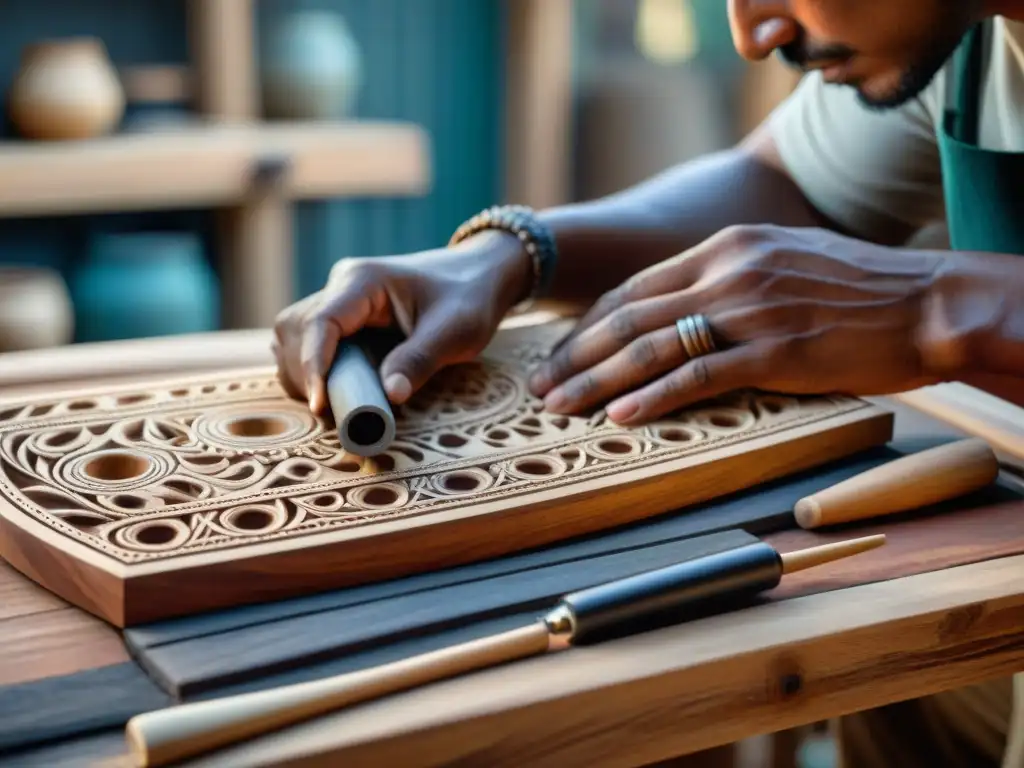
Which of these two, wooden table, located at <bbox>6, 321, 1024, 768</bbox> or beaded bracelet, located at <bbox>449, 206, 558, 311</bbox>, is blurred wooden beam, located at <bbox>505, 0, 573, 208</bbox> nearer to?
beaded bracelet, located at <bbox>449, 206, 558, 311</bbox>

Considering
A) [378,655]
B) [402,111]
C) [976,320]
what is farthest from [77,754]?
[402,111]

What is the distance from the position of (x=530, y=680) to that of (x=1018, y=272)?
0.56m

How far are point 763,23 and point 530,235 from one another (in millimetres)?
284

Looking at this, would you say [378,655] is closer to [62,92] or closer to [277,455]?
[277,455]

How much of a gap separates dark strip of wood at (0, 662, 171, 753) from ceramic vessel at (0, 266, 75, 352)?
1860 mm

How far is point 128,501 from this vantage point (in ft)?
2.49

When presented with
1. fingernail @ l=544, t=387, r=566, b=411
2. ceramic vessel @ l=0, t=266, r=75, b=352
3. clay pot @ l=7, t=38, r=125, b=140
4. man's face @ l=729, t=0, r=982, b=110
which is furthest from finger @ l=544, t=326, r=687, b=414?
clay pot @ l=7, t=38, r=125, b=140

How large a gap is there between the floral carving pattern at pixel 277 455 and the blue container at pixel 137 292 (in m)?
1.58

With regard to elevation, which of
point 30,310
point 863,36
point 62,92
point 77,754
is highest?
point 863,36

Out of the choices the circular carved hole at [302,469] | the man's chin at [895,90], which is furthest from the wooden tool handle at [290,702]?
the man's chin at [895,90]

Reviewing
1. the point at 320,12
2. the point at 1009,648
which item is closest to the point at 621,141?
the point at 320,12

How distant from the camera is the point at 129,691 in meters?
0.61

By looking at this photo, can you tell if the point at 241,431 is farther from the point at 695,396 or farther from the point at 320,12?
the point at 320,12

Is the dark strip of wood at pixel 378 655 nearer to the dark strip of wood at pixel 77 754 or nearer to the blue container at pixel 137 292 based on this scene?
the dark strip of wood at pixel 77 754
